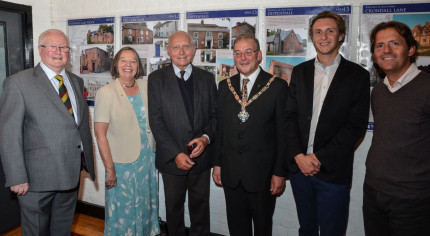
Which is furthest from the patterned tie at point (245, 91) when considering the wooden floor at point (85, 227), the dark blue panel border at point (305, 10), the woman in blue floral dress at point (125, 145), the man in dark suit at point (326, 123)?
the wooden floor at point (85, 227)

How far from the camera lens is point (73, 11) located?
324 cm

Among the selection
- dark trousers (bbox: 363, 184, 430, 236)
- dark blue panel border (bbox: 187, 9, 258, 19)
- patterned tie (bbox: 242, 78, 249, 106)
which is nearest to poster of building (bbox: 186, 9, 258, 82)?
dark blue panel border (bbox: 187, 9, 258, 19)

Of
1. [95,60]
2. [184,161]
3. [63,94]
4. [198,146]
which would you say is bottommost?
[184,161]

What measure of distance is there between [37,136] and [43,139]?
0.04 m

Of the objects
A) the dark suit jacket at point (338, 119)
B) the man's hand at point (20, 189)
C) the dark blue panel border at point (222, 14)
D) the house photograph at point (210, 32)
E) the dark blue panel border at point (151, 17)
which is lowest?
the man's hand at point (20, 189)

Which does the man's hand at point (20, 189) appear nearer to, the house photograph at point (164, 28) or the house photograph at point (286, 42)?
the house photograph at point (164, 28)

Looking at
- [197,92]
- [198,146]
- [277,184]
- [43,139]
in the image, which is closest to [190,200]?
[198,146]

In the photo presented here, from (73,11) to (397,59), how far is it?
128 inches

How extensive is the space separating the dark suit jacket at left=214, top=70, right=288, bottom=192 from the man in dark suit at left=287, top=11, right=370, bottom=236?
7 cm

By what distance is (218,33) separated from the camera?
A: 8.53 feet

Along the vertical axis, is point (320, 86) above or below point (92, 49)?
below

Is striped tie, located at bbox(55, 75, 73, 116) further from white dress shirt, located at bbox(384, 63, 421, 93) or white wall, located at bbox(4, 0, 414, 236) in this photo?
white dress shirt, located at bbox(384, 63, 421, 93)

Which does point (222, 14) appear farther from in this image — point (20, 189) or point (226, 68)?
point (20, 189)

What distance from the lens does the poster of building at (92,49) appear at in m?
3.08
